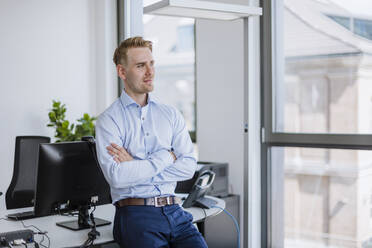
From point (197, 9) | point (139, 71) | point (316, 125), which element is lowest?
point (316, 125)

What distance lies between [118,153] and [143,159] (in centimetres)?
15

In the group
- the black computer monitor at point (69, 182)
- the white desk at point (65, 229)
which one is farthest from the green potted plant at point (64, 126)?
the black computer monitor at point (69, 182)

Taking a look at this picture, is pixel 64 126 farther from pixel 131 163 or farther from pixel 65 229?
pixel 131 163

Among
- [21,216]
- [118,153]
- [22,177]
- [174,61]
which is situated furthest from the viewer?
[174,61]

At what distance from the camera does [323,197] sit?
151 inches

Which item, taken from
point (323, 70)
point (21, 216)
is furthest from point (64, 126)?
point (323, 70)

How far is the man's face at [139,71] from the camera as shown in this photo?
2.34 meters

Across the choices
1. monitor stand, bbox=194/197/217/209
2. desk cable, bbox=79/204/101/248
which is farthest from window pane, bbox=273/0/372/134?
desk cable, bbox=79/204/101/248

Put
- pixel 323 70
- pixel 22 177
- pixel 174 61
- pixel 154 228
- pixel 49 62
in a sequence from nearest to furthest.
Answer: pixel 154 228, pixel 22 177, pixel 323 70, pixel 49 62, pixel 174 61

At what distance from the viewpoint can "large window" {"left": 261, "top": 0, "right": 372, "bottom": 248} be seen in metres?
3.56

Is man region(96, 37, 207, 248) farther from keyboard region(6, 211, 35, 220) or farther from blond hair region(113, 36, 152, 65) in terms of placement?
keyboard region(6, 211, 35, 220)

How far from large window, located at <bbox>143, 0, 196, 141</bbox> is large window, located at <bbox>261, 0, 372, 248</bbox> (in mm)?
3156

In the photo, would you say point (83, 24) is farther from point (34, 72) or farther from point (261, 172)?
point (261, 172)

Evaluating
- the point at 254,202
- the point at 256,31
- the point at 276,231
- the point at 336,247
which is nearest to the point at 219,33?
the point at 256,31
